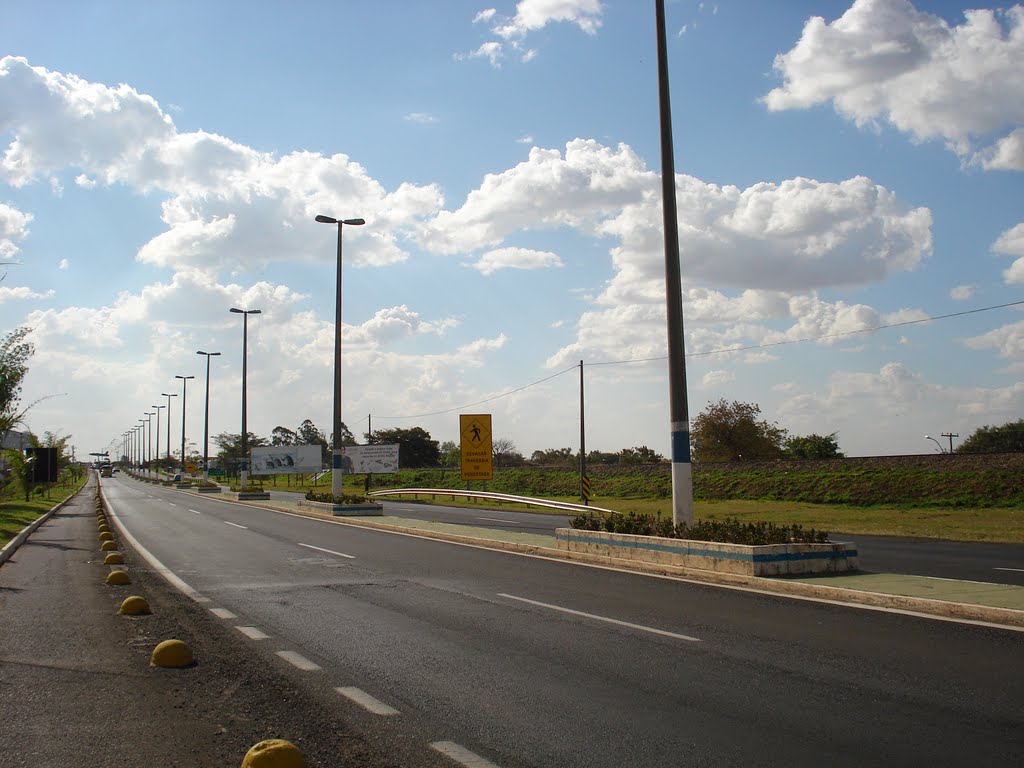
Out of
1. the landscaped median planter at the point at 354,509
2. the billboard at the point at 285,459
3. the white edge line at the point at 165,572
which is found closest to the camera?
the white edge line at the point at 165,572

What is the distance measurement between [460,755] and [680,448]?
10.4 m

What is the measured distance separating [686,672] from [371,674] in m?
2.67

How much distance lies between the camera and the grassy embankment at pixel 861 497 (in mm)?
28578

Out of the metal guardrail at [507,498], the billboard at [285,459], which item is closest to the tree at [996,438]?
the metal guardrail at [507,498]

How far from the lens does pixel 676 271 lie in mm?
16031

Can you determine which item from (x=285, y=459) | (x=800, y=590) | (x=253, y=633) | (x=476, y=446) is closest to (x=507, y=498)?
(x=476, y=446)

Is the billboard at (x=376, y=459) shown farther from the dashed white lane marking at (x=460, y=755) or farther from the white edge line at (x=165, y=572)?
the dashed white lane marking at (x=460, y=755)

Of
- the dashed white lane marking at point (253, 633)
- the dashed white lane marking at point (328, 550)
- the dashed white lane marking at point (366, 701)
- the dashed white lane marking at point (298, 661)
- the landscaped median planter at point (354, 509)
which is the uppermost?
the landscaped median planter at point (354, 509)

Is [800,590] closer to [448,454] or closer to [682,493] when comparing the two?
[682,493]

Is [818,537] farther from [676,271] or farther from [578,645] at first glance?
[578,645]

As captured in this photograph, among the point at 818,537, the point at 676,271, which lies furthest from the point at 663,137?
the point at 818,537

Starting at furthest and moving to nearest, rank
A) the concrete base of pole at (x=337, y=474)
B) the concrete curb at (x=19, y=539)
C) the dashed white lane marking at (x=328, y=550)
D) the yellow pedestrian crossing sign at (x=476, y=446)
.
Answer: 1. the yellow pedestrian crossing sign at (x=476, y=446)
2. the concrete base of pole at (x=337, y=474)
3. the concrete curb at (x=19, y=539)
4. the dashed white lane marking at (x=328, y=550)

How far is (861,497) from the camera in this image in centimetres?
3928

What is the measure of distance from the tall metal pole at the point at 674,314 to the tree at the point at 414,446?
354 ft
